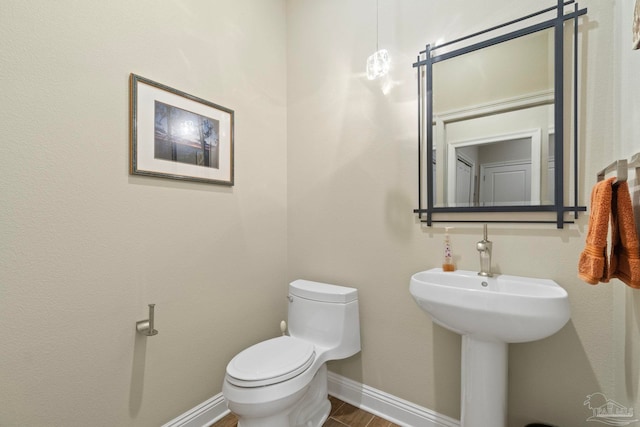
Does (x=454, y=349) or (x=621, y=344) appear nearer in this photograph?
(x=621, y=344)

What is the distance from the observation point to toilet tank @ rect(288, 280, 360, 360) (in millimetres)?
1625

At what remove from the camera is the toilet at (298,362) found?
122 cm

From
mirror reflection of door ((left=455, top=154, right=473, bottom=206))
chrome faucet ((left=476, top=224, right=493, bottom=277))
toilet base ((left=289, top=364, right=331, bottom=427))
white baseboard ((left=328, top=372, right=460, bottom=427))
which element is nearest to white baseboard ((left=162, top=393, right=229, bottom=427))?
toilet base ((left=289, top=364, right=331, bottom=427))

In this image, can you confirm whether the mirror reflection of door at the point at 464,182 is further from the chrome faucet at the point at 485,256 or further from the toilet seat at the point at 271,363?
the toilet seat at the point at 271,363

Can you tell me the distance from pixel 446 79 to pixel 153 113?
4.82ft

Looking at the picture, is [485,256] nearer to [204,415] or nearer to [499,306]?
[499,306]

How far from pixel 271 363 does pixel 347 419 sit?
0.67m

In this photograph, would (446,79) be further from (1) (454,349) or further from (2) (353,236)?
(1) (454,349)

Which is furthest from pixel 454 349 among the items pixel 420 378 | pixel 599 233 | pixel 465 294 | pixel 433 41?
pixel 433 41

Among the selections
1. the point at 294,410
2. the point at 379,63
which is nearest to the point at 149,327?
the point at 294,410

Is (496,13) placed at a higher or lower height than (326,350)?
higher

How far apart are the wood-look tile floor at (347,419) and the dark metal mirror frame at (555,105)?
115 centimetres

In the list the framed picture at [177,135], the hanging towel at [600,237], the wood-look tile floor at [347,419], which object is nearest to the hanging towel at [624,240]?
the hanging towel at [600,237]

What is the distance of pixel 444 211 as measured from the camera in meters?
1.50
